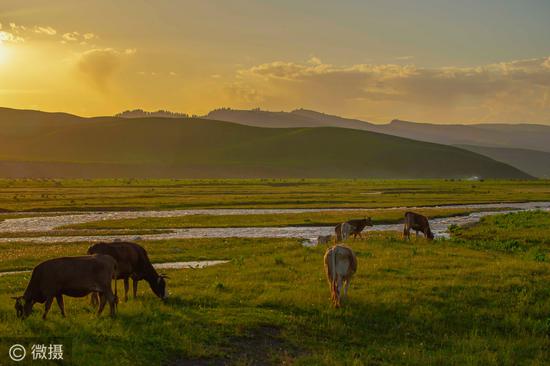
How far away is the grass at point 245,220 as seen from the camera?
176ft

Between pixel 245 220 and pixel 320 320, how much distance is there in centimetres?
4039


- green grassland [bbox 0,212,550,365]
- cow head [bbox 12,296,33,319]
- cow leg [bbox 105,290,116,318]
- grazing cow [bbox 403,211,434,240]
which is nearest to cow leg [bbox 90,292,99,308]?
green grassland [bbox 0,212,550,365]

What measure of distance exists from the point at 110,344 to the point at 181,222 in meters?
42.6

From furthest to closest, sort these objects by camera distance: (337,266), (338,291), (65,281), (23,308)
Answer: (337,266)
(338,291)
(23,308)
(65,281)

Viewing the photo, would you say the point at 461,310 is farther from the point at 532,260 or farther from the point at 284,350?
the point at 532,260

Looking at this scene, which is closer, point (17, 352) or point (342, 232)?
point (17, 352)

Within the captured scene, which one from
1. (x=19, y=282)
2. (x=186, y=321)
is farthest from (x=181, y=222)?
(x=186, y=321)

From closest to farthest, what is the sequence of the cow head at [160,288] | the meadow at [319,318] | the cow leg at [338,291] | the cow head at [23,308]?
the meadow at [319,318], the cow head at [23,308], the cow leg at [338,291], the cow head at [160,288]

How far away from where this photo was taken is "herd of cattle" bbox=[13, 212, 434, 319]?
16.2 m

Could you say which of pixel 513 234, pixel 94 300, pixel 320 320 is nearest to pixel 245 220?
pixel 513 234

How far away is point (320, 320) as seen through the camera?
1761 cm

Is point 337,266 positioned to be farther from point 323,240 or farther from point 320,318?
point 323,240

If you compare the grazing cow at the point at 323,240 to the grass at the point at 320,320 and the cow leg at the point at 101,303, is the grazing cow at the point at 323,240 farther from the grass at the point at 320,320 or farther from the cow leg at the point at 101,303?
the cow leg at the point at 101,303

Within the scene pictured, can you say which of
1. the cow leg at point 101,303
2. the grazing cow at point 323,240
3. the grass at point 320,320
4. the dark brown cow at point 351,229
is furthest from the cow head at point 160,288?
the dark brown cow at point 351,229
